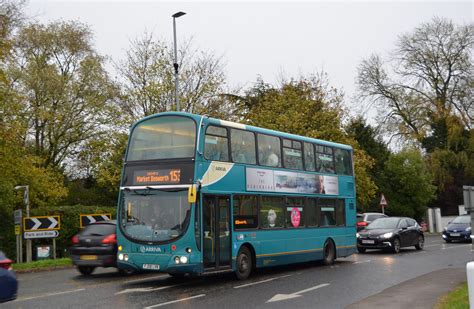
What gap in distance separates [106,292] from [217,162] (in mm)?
4046

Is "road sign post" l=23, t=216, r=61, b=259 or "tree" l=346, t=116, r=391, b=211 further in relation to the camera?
"tree" l=346, t=116, r=391, b=211

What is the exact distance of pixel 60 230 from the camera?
25.3 metres

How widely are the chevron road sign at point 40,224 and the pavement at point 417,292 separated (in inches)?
533

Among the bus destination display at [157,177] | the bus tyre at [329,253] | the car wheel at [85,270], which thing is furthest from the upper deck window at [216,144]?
the bus tyre at [329,253]

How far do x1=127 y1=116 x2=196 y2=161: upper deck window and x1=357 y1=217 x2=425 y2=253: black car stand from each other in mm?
13308

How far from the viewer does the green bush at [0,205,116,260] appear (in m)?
24.2

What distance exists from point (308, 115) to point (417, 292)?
27431 mm

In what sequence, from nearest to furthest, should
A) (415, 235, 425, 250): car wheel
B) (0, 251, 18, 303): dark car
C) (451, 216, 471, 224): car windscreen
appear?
(0, 251, 18, 303): dark car → (415, 235, 425, 250): car wheel → (451, 216, 471, 224): car windscreen

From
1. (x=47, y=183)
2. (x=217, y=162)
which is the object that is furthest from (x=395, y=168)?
(x=217, y=162)

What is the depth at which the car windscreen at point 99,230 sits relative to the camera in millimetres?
16656

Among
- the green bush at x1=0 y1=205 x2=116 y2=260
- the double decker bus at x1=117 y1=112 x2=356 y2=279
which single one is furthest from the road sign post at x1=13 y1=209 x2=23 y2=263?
the double decker bus at x1=117 y1=112 x2=356 y2=279

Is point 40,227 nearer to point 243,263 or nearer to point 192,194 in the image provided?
point 243,263

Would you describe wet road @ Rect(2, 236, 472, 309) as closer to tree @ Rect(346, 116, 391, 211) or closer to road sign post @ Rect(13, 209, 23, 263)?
road sign post @ Rect(13, 209, 23, 263)

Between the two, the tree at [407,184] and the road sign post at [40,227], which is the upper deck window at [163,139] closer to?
the road sign post at [40,227]
